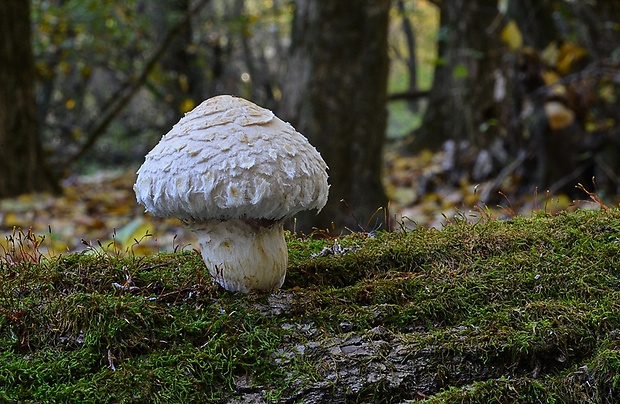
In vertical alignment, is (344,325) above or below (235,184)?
below

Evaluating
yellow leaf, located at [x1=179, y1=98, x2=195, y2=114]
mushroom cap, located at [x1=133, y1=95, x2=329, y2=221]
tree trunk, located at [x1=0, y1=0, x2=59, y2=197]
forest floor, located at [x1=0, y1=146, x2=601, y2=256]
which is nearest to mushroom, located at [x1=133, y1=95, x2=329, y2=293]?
mushroom cap, located at [x1=133, y1=95, x2=329, y2=221]

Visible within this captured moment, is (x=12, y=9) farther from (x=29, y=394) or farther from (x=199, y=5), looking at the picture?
(x=29, y=394)

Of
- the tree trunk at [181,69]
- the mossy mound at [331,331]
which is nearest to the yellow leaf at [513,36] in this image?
the mossy mound at [331,331]

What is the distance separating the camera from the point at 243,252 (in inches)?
80.8

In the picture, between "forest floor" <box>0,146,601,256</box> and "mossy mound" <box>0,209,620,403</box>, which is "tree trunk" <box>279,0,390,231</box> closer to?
"forest floor" <box>0,146,601,256</box>

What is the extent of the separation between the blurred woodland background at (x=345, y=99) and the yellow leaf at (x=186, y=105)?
18cm

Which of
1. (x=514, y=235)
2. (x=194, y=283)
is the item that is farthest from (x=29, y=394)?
(x=514, y=235)

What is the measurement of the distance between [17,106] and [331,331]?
6.39 m

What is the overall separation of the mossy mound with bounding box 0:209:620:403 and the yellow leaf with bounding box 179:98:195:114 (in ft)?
24.2

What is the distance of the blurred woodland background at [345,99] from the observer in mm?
4668

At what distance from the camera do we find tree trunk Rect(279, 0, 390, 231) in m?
4.59

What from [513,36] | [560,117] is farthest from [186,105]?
[560,117]

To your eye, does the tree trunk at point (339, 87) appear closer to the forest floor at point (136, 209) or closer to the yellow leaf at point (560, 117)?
the forest floor at point (136, 209)

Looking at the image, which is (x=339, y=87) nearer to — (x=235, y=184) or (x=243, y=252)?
(x=243, y=252)
